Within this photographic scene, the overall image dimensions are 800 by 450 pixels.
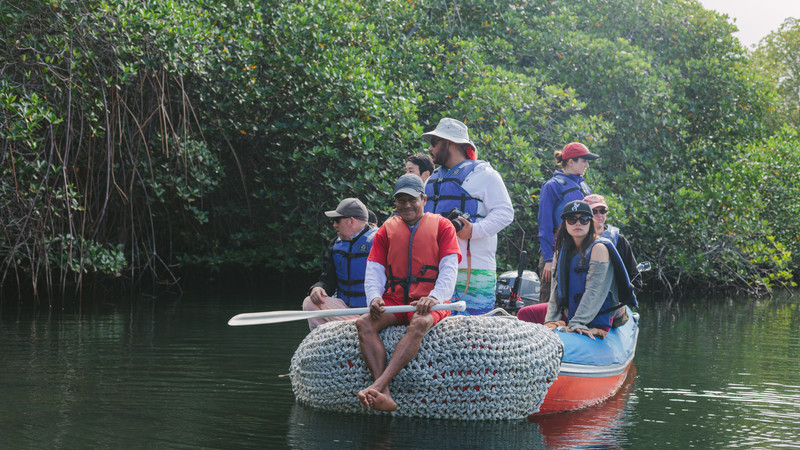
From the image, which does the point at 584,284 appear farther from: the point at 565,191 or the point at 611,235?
the point at 565,191

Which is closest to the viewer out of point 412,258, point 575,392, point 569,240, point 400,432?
point 400,432

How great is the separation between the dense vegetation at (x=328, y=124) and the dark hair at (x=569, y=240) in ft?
20.6

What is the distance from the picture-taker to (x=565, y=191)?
24.9 ft

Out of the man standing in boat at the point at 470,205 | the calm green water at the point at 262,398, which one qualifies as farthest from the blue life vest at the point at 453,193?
the calm green water at the point at 262,398

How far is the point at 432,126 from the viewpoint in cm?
1498

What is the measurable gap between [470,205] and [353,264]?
119cm

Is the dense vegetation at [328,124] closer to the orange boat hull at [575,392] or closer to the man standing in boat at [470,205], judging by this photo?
the man standing in boat at [470,205]

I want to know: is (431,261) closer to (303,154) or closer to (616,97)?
(303,154)

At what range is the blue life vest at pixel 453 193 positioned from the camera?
21.0ft

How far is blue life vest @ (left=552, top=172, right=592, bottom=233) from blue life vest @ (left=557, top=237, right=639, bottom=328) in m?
0.95

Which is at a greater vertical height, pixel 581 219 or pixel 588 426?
pixel 581 219

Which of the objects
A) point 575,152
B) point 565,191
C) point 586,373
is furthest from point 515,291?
point 586,373

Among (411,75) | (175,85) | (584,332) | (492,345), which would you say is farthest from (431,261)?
(411,75)

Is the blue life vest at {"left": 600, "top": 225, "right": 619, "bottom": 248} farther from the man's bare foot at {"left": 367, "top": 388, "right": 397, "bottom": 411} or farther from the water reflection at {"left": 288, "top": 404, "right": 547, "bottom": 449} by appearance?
the man's bare foot at {"left": 367, "top": 388, "right": 397, "bottom": 411}
